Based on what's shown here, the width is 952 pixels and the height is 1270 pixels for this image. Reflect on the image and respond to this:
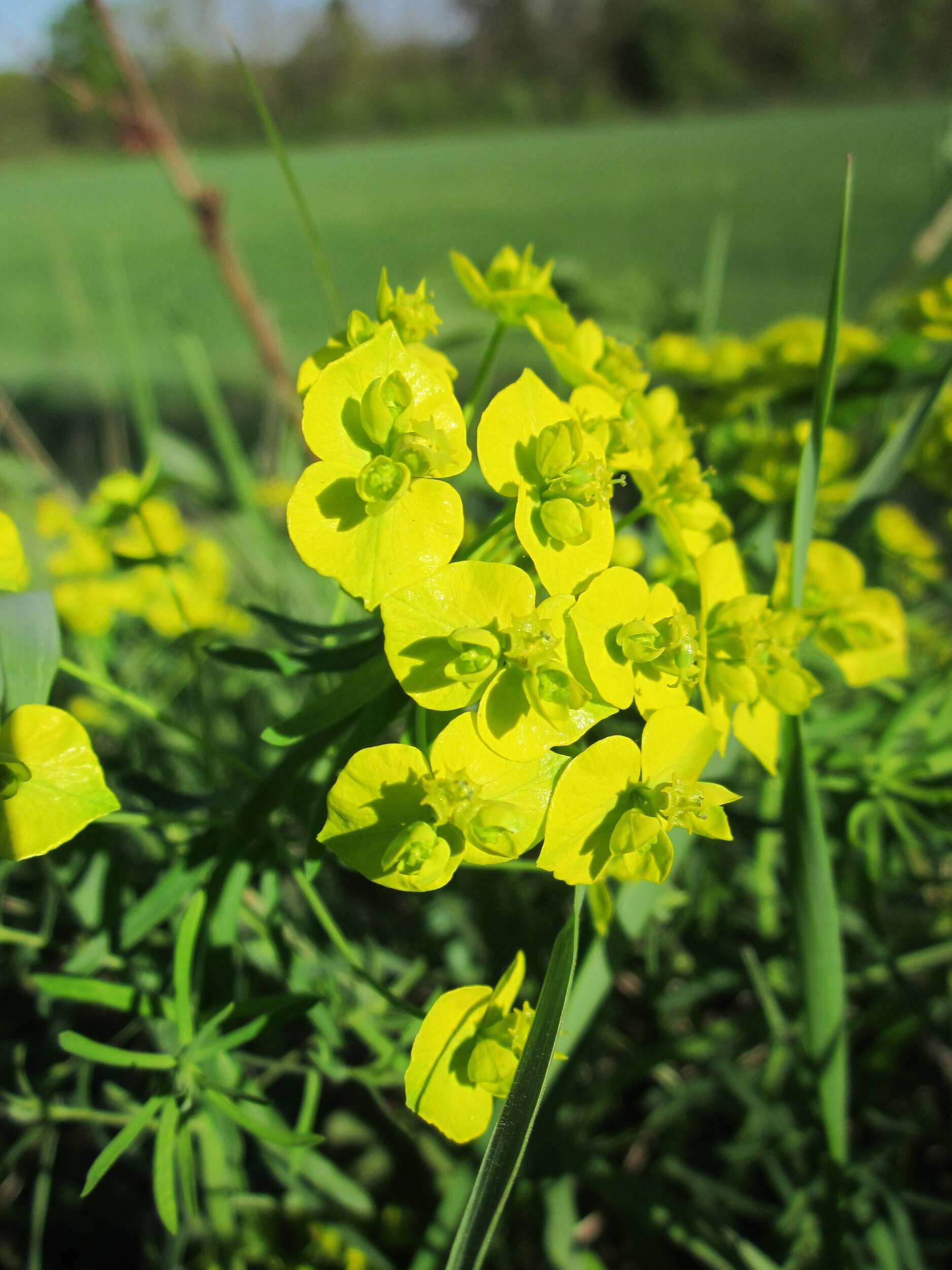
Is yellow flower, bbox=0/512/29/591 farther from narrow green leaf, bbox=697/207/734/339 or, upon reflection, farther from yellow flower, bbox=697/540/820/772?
narrow green leaf, bbox=697/207/734/339

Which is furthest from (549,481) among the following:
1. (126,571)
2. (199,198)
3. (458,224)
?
(458,224)

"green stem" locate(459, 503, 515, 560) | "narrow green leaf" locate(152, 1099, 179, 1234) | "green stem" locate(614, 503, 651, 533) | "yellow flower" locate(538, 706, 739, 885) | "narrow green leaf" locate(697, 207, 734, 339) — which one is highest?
"narrow green leaf" locate(697, 207, 734, 339)

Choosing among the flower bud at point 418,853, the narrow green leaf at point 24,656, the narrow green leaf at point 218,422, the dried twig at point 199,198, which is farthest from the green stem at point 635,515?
the dried twig at point 199,198

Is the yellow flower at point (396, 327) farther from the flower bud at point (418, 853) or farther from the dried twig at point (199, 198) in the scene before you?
the dried twig at point (199, 198)

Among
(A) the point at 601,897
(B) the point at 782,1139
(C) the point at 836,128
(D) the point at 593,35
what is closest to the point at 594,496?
(A) the point at 601,897

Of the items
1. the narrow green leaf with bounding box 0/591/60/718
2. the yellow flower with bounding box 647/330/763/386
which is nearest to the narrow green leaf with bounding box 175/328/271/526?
the yellow flower with bounding box 647/330/763/386

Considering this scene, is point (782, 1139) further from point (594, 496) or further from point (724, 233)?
point (724, 233)
